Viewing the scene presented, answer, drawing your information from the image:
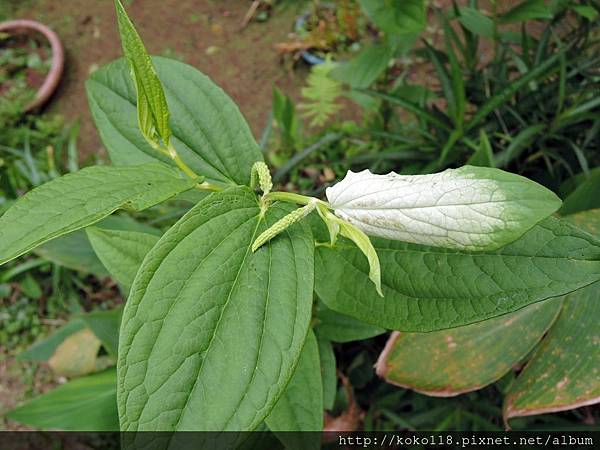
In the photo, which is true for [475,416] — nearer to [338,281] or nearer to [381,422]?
[381,422]

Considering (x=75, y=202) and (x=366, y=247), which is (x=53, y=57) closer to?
(x=75, y=202)

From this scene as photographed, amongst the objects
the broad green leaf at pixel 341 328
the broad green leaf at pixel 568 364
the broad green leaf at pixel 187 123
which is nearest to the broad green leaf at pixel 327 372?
the broad green leaf at pixel 341 328

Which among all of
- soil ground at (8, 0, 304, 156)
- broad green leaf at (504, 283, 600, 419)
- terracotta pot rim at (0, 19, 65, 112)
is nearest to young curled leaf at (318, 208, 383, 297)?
broad green leaf at (504, 283, 600, 419)

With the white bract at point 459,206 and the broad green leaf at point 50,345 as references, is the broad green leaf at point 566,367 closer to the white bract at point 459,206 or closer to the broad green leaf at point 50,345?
the white bract at point 459,206

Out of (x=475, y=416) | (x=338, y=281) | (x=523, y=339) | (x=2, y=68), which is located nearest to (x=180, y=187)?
(x=338, y=281)

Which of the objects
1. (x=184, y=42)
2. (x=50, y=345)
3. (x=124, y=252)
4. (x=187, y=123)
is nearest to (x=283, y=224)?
(x=187, y=123)

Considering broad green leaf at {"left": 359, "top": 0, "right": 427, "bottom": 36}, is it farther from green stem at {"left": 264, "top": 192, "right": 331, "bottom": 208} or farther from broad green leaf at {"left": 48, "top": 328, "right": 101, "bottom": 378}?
broad green leaf at {"left": 48, "top": 328, "right": 101, "bottom": 378}
